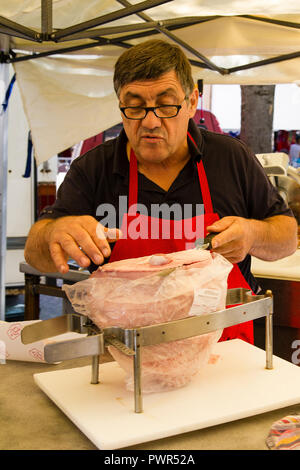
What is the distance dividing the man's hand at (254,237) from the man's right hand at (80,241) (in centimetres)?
28

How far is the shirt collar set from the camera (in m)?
1.95

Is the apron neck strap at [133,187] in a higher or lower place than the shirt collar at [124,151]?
lower

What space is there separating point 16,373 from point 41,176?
4.66 meters

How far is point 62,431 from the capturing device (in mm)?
1159

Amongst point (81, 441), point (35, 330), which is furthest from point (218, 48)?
point (81, 441)

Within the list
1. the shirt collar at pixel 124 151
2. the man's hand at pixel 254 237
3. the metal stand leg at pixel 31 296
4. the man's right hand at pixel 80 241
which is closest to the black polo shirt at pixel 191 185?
the shirt collar at pixel 124 151

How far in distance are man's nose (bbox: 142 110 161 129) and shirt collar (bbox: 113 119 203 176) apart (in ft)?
0.89

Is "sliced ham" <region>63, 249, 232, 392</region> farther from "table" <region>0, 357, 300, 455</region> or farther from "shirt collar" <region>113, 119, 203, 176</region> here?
"shirt collar" <region>113, 119, 203, 176</region>

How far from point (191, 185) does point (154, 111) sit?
329 mm

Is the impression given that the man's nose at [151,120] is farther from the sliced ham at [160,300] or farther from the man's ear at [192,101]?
the sliced ham at [160,300]

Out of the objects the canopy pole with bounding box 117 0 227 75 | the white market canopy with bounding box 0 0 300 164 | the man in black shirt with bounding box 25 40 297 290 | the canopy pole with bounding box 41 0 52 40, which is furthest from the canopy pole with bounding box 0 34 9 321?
the man in black shirt with bounding box 25 40 297 290

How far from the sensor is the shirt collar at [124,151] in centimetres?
195

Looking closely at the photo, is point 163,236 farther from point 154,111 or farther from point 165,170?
point 154,111

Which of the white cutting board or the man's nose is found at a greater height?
the man's nose
